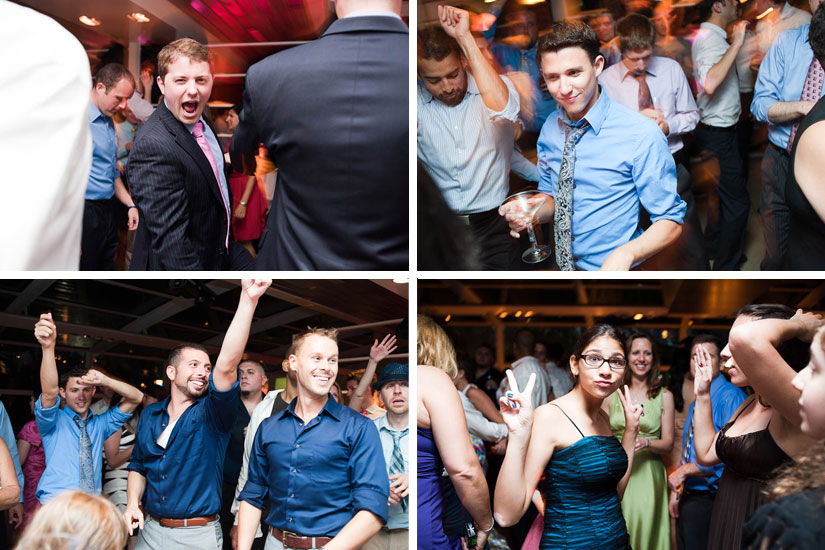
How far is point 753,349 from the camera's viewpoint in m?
1.78

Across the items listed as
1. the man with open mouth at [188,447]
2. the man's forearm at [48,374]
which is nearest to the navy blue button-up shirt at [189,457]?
the man with open mouth at [188,447]

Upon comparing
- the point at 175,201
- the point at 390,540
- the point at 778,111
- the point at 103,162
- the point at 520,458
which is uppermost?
the point at 778,111

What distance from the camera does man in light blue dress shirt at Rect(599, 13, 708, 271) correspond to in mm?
1906

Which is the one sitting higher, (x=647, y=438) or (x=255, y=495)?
(x=647, y=438)

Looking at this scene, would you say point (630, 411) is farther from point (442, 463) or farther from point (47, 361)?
point (47, 361)

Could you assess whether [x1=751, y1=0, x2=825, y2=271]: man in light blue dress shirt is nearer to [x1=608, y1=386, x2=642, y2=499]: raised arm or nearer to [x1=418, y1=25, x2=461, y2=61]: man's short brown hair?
[x1=608, y1=386, x2=642, y2=499]: raised arm

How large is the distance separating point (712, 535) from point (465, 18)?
1.48 m

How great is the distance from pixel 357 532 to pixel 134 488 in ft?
1.99

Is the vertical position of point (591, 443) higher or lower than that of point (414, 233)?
lower

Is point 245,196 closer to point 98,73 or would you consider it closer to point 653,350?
point 98,73

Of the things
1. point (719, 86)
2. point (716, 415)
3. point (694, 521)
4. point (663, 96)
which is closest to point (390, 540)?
point (694, 521)

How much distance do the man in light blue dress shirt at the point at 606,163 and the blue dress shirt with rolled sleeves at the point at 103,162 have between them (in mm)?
1202

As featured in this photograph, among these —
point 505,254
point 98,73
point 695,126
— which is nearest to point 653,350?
point 505,254

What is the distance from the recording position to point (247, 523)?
188 cm
